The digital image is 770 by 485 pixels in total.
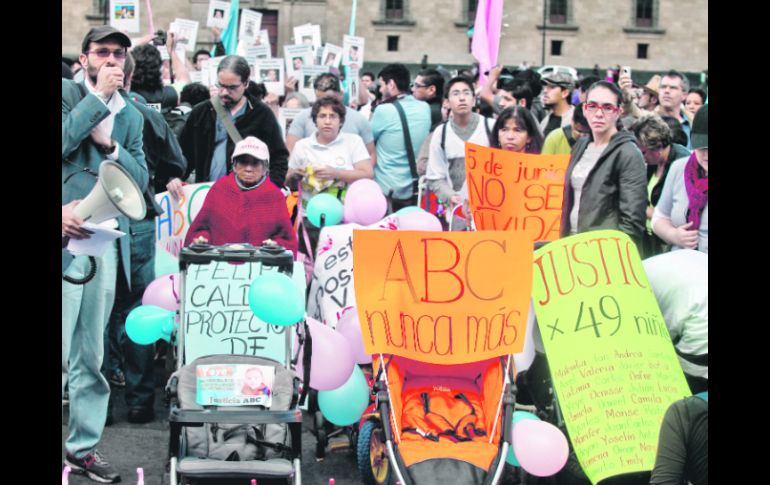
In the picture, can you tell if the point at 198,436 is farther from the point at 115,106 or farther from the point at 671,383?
the point at 671,383

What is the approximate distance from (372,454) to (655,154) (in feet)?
11.3

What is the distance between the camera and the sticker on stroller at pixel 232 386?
17.3ft

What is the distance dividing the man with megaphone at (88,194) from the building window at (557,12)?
4298 cm

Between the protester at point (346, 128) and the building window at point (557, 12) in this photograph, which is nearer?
the protester at point (346, 128)

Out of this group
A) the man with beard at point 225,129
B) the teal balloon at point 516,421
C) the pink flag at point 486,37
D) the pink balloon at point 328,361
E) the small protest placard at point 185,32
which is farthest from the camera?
the small protest placard at point 185,32

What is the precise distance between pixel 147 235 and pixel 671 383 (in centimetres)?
322

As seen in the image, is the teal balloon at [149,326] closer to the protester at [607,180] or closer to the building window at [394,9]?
the protester at [607,180]

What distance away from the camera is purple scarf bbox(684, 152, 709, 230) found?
6.50m

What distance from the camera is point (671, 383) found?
18.1 feet

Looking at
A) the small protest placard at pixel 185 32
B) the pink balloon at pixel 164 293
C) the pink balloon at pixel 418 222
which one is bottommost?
the pink balloon at pixel 164 293

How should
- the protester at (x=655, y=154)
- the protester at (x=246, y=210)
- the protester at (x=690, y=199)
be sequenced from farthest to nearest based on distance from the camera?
the protester at (x=655, y=154) < the protester at (x=246, y=210) < the protester at (x=690, y=199)

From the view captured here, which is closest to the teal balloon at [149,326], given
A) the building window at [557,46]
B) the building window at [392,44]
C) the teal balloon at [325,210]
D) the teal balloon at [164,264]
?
the teal balloon at [164,264]
